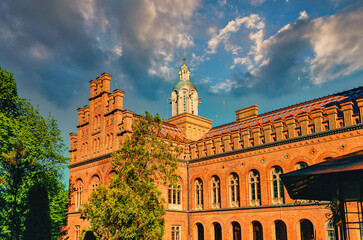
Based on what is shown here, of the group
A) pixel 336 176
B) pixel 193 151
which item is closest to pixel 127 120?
pixel 193 151

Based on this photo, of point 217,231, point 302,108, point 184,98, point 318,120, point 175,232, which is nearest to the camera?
point 318,120

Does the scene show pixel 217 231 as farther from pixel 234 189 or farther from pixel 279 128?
pixel 279 128

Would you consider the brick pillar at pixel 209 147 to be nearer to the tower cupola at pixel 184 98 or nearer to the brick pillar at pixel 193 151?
the brick pillar at pixel 193 151

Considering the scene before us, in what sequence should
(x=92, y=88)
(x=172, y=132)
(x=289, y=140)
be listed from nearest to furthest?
(x=289, y=140)
(x=92, y=88)
(x=172, y=132)

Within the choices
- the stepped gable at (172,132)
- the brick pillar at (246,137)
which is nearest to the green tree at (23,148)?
the stepped gable at (172,132)


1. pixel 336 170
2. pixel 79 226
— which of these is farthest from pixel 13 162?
pixel 336 170

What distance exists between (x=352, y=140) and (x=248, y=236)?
43.3ft

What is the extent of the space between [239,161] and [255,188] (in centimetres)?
315

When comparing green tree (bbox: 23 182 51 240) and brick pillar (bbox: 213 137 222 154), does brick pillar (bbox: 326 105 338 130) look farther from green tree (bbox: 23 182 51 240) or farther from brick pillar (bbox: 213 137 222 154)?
green tree (bbox: 23 182 51 240)

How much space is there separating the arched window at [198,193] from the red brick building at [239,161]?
0.36 feet

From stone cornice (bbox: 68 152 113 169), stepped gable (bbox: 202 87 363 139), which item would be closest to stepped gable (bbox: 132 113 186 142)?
stepped gable (bbox: 202 87 363 139)

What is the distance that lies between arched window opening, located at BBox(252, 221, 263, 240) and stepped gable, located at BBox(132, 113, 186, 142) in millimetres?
13295

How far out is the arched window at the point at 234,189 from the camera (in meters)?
35.7

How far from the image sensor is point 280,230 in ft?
111
